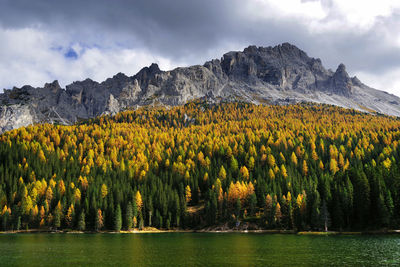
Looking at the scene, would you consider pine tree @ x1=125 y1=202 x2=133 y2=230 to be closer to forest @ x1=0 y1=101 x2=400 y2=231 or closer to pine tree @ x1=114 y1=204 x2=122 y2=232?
forest @ x1=0 y1=101 x2=400 y2=231

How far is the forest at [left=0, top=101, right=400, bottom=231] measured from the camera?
303ft

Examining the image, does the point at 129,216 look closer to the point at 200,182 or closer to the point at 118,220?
the point at 118,220

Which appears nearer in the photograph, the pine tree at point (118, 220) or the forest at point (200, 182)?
the forest at point (200, 182)

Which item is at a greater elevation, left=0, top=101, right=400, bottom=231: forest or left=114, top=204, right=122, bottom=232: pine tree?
left=0, top=101, right=400, bottom=231: forest

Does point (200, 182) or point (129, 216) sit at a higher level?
point (200, 182)

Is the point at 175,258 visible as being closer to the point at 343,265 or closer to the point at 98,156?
the point at 343,265

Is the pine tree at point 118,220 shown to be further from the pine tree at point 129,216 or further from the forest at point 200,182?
the pine tree at point 129,216

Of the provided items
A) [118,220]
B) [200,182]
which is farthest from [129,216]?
[200,182]

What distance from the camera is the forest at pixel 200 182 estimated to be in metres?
92.2

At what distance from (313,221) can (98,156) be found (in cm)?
11523

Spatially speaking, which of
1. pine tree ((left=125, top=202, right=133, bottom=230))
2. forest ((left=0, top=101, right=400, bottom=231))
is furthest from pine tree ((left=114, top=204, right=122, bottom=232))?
pine tree ((left=125, top=202, right=133, bottom=230))

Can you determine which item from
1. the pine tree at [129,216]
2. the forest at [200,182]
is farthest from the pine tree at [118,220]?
the pine tree at [129,216]

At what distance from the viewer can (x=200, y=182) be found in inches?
5704

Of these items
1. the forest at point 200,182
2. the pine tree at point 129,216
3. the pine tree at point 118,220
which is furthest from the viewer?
the pine tree at point 129,216
